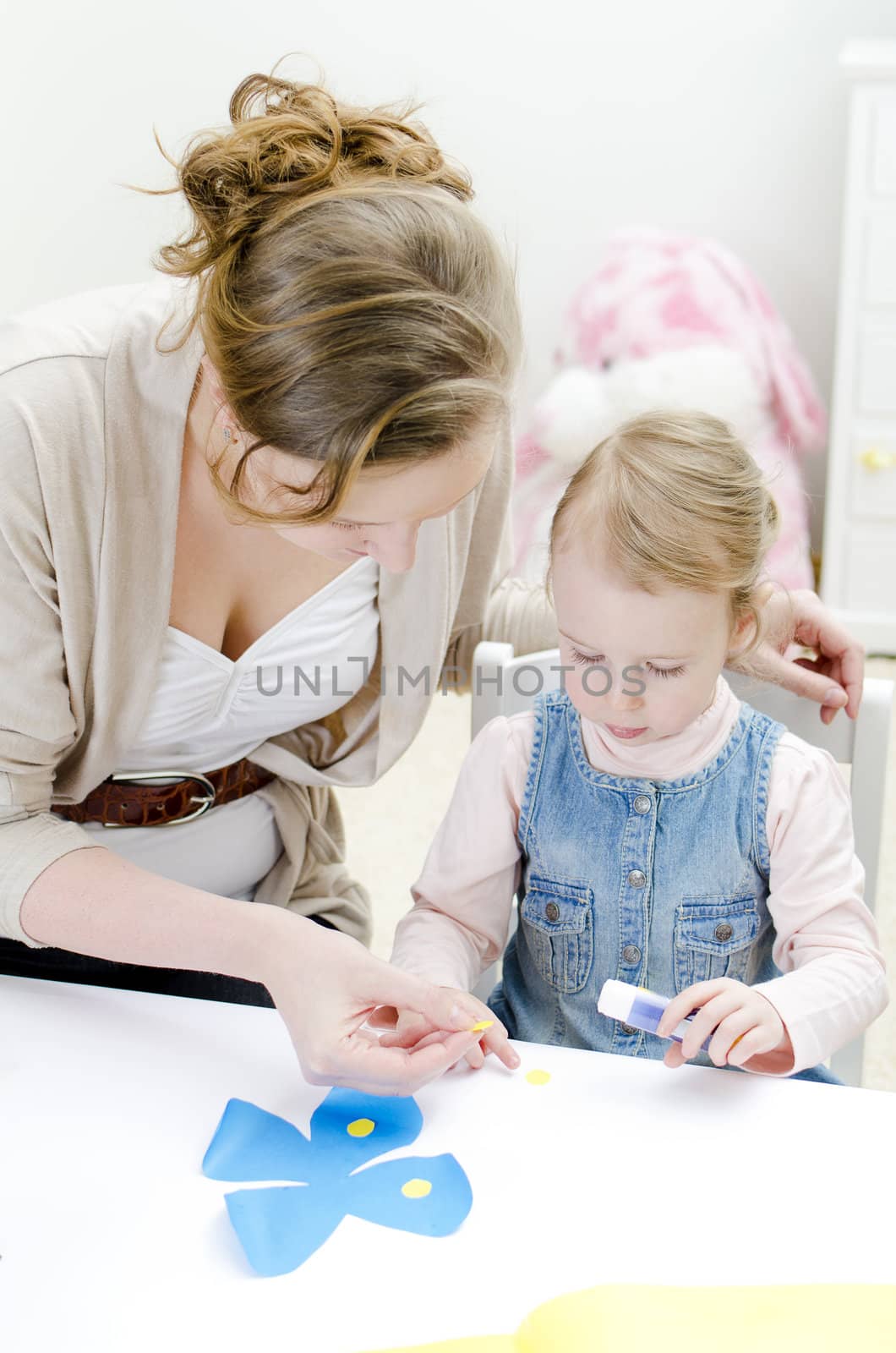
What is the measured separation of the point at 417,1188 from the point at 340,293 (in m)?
0.48

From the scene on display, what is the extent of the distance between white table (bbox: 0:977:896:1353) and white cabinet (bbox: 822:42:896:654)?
1864 millimetres

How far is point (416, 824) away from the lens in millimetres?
2094

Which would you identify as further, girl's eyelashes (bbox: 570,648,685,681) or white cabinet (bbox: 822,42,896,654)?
white cabinet (bbox: 822,42,896,654)

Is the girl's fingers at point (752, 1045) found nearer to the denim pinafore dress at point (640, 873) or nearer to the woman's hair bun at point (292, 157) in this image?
the denim pinafore dress at point (640, 873)

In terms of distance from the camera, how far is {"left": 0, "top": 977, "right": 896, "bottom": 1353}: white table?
0.58m

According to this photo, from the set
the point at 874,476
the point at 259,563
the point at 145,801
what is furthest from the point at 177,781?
the point at 874,476

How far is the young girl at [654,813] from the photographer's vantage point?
82 cm

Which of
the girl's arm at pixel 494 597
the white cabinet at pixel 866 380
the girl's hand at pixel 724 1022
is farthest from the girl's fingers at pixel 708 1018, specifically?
the white cabinet at pixel 866 380

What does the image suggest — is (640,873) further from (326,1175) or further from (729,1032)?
(326,1175)

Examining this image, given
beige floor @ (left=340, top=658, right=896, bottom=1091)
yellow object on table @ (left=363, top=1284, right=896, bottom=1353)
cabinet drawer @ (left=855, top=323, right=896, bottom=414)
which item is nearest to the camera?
yellow object on table @ (left=363, top=1284, right=896, bottom=1353)

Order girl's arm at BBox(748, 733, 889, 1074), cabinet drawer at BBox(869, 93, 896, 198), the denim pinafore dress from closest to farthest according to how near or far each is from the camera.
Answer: girl's arm at BBox(748, 733, 889, 1074)
the denim pinafore dress
cabinet drawer at BBox(869, 93, 896, 198)

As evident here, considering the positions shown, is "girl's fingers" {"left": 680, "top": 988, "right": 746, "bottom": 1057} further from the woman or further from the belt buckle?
the belt buckle

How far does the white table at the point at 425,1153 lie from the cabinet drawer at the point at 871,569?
190 centimetres

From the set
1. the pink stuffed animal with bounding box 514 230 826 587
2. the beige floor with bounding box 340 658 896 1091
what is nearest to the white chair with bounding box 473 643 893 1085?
the beige floor with bounding box 340 658 896 1091
